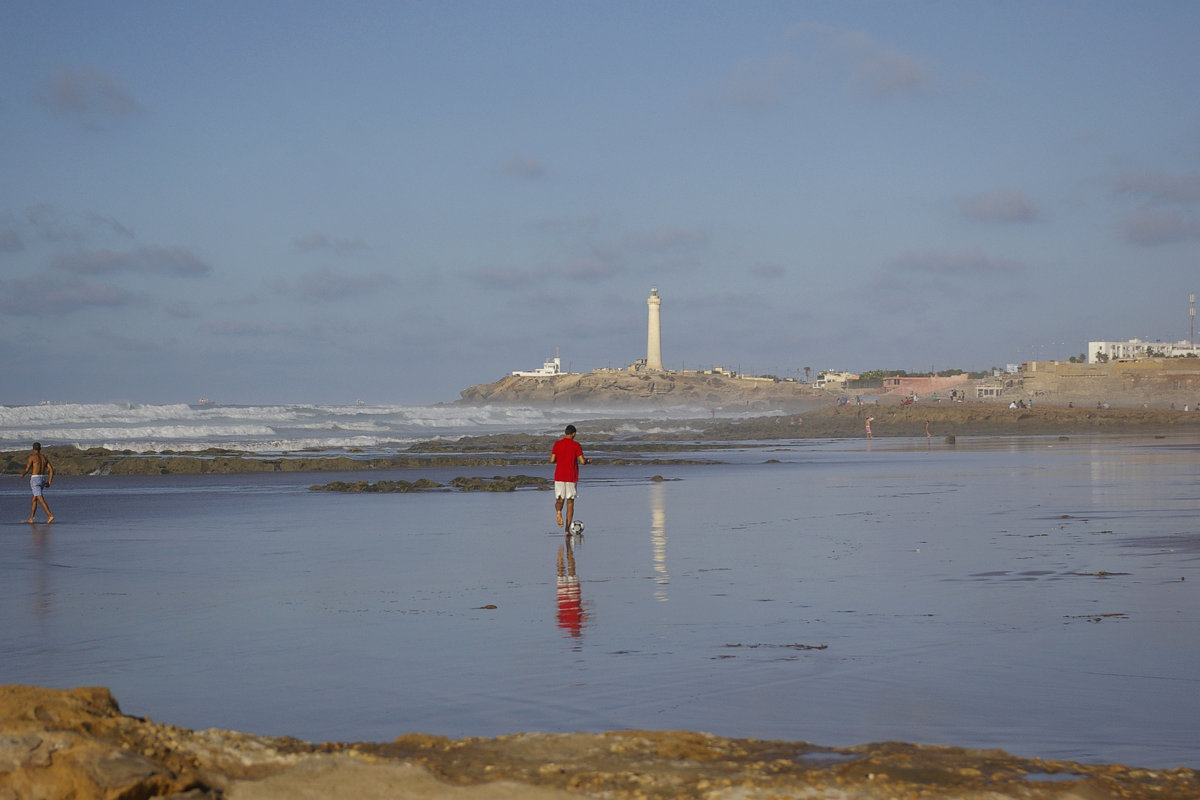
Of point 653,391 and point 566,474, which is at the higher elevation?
point 653,391

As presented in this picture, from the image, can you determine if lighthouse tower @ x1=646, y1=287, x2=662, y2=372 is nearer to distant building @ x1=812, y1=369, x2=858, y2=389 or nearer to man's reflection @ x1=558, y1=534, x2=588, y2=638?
distant building @ x1=812, y1=369, x2=858, y2=389

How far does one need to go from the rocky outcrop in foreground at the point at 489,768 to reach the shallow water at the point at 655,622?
0.57 metres

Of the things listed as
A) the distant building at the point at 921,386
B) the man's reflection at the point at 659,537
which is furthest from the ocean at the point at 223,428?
the distant building at the point at 921,386

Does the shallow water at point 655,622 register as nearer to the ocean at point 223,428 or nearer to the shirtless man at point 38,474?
the shirtless man at point 38,474

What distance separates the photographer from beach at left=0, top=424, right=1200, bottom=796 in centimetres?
553

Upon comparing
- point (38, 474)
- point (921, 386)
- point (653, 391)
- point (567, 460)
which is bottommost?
point (38, 474)

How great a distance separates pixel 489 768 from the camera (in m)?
4.23

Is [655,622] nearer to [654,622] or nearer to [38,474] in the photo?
[654,622]

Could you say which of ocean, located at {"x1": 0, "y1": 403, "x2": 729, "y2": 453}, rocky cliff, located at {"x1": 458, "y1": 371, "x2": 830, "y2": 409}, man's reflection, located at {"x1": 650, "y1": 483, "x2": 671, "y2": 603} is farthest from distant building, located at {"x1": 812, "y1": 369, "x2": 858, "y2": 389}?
man's reflection, located at {"x1": 650, "y1": 483, "x2": 671, "y2": 603}

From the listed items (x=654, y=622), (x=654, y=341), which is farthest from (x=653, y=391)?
(x=654, y=622)

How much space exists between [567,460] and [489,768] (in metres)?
10.8

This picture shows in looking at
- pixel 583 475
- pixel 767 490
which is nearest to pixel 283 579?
pixel 767 490

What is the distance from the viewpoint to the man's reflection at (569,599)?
804 centimetres

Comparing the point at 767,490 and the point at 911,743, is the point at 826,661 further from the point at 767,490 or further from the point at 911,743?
the point at 767,490
